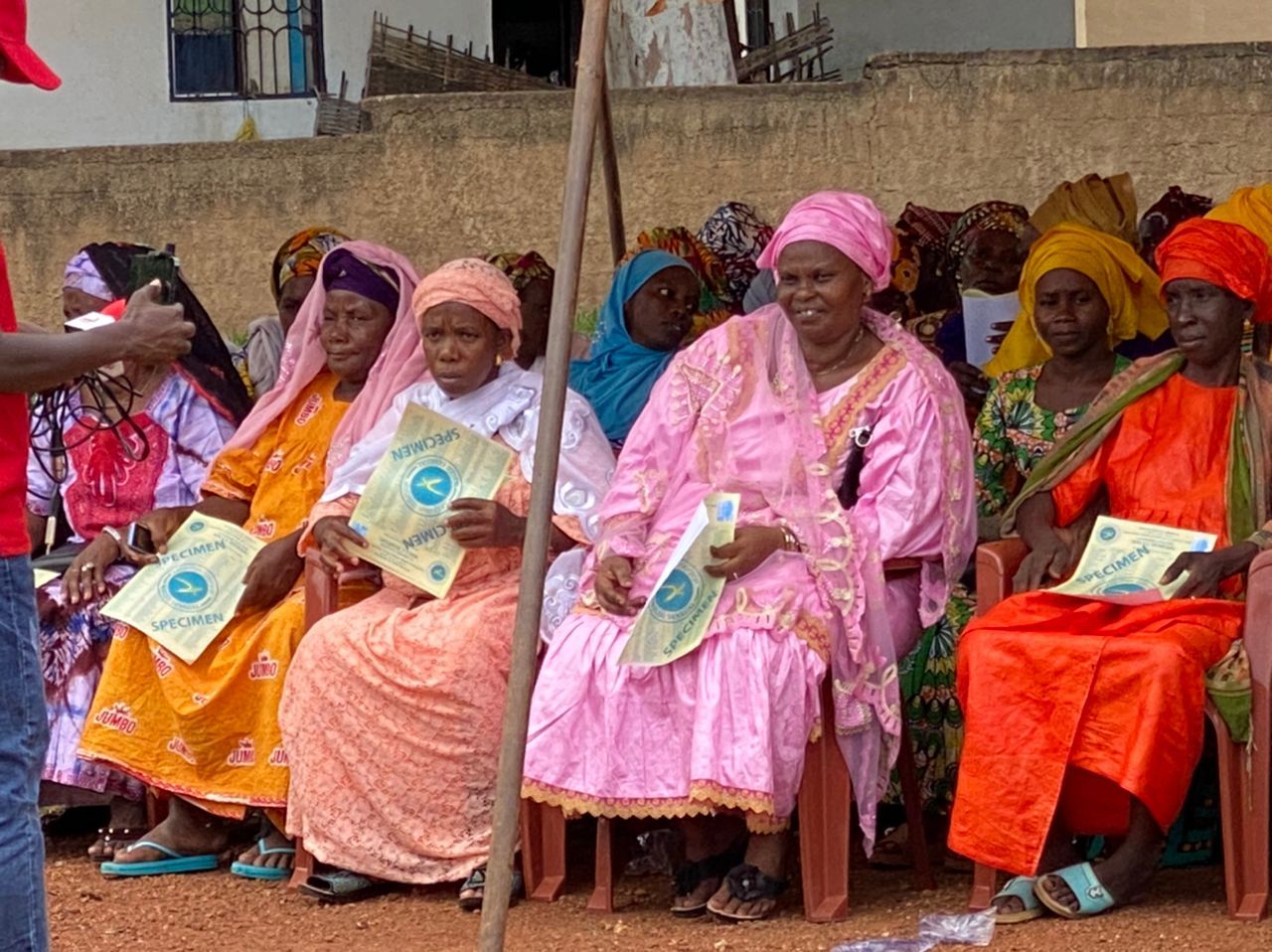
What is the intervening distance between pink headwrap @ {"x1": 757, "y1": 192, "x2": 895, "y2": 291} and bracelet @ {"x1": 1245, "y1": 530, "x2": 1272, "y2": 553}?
1.21 metres

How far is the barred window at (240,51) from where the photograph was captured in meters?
15.9

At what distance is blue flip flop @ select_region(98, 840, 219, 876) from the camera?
6.30m

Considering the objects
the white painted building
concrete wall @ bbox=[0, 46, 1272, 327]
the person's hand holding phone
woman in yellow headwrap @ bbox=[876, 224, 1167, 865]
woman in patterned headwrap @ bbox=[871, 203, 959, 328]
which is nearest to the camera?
the person's hand holding phone

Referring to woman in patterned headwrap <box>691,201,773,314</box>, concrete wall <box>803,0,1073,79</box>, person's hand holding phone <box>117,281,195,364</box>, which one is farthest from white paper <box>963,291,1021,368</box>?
concrete wall <box>803,0,1073,79</box>

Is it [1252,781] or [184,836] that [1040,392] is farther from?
[184,836]

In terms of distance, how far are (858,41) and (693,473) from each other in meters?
11.2

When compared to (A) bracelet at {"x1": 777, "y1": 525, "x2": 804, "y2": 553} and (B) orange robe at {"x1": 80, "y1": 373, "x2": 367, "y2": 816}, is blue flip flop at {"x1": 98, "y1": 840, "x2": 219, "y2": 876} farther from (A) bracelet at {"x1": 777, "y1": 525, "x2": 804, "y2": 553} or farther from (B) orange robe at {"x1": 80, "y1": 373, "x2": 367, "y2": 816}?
(A) bracelet at {"x1": 777, "y1": 525, "x2": 804, "y2": 553}

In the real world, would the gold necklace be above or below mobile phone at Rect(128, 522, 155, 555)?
above

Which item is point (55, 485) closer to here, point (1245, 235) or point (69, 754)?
point (69, 754)

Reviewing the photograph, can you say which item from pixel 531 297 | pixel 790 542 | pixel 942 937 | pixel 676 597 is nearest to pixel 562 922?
pixel 676 597

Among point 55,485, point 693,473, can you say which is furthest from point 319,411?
point 693,473

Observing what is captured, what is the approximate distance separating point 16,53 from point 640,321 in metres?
3.93

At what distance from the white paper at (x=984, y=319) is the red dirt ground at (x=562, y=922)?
6.51 feet

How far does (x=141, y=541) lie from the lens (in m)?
6.62
